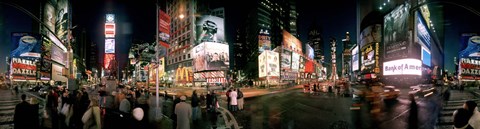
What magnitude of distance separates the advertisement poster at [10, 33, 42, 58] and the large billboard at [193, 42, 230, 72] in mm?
39181

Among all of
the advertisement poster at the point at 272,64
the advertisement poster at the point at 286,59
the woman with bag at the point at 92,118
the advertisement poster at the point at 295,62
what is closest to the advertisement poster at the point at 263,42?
the advertisement poster at the point at 295,62

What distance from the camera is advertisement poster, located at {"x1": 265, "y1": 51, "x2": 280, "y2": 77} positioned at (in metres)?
91.4

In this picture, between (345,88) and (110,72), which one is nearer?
(345,88)

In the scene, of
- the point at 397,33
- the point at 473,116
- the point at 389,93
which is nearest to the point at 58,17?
the point at 397,33

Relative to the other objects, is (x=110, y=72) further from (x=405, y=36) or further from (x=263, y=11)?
(x=263, y=11)

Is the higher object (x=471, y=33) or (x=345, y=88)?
(x=471, y=33)

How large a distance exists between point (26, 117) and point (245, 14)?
→ 189 meters

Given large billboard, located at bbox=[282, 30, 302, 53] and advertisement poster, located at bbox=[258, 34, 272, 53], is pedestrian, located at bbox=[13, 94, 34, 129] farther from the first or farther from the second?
advertisement poster, located at bbox=[258, 34, 272, 53]

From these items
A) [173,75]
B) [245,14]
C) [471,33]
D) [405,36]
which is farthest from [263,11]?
[471,33]

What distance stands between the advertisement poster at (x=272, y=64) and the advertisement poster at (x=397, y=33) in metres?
29.3

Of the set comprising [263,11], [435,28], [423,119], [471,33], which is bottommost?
[423,119]

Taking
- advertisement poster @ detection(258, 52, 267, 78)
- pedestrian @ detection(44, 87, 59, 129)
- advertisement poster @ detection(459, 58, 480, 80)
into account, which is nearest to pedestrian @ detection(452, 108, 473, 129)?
pedestrian @ detection(44, 87, 59, 129)

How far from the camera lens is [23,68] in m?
83.2

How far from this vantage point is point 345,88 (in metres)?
38.6
